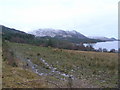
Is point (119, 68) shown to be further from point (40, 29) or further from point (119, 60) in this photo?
point (40, 29)

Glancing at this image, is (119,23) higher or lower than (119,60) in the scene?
higher

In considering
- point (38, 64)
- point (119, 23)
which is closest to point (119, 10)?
point (119, 23)

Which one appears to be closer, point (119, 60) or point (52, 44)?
point (119, 60)

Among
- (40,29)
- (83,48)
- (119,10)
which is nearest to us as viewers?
(119,10)

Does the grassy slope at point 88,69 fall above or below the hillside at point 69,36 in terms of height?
below

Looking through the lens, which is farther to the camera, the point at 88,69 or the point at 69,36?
the point at 69,36

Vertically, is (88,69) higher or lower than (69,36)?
lower

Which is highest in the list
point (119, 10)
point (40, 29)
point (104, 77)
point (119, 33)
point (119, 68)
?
point (40, 29)

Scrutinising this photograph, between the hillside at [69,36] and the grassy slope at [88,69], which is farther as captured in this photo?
the hillside at [69,36]

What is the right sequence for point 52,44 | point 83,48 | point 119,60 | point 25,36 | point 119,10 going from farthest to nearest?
point 25,36, point 52,44, point 83,48, point 119,60, point 119,10

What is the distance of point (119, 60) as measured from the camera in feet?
25.0

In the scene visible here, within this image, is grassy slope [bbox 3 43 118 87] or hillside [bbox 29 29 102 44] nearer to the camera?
grassy slope [bbox 3 43 118 87]

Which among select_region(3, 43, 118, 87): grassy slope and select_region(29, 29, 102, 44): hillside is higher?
select_region(29, 29, 102, 44): hillside

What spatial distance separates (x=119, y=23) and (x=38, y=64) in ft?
37.6
